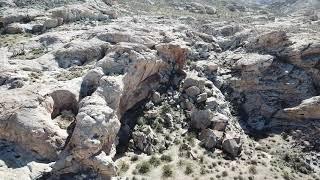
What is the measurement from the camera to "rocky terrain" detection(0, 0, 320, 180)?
27547mm

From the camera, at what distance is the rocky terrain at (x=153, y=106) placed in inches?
1085

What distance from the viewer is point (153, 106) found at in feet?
132

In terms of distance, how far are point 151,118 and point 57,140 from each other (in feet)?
41.3

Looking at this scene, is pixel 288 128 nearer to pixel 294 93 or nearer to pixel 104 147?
pixel 294 93

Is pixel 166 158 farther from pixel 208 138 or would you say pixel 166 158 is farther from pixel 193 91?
Result: pixel 193 91

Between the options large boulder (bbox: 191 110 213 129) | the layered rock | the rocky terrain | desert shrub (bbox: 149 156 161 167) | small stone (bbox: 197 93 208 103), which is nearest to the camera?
the layered rock

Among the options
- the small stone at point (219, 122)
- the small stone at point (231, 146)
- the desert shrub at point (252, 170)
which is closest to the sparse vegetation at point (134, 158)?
the small stone at point (231, 146)

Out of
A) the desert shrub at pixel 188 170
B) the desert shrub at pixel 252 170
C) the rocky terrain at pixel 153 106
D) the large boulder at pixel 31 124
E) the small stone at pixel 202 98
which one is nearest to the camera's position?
the large boulder at pixel 31 124

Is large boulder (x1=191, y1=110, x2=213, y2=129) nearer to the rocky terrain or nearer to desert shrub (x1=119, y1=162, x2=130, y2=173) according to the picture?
the rocky terrain

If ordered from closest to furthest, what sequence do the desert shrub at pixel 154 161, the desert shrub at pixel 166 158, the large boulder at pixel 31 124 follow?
the large boulder at pixel 31 124 → the desert shrub at pixel 154 161 → the desert shrub at pixel 166 158

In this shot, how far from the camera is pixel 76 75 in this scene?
36562 millimetres

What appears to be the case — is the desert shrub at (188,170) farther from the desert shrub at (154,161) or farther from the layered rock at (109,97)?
the layered rock at (109,97)

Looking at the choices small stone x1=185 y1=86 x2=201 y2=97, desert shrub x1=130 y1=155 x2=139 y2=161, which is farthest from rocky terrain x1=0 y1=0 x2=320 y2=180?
small stone x1=185 y1=86 x2=201 y2=97

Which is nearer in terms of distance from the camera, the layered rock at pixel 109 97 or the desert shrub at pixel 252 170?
the layered rock at pixel 109 97
